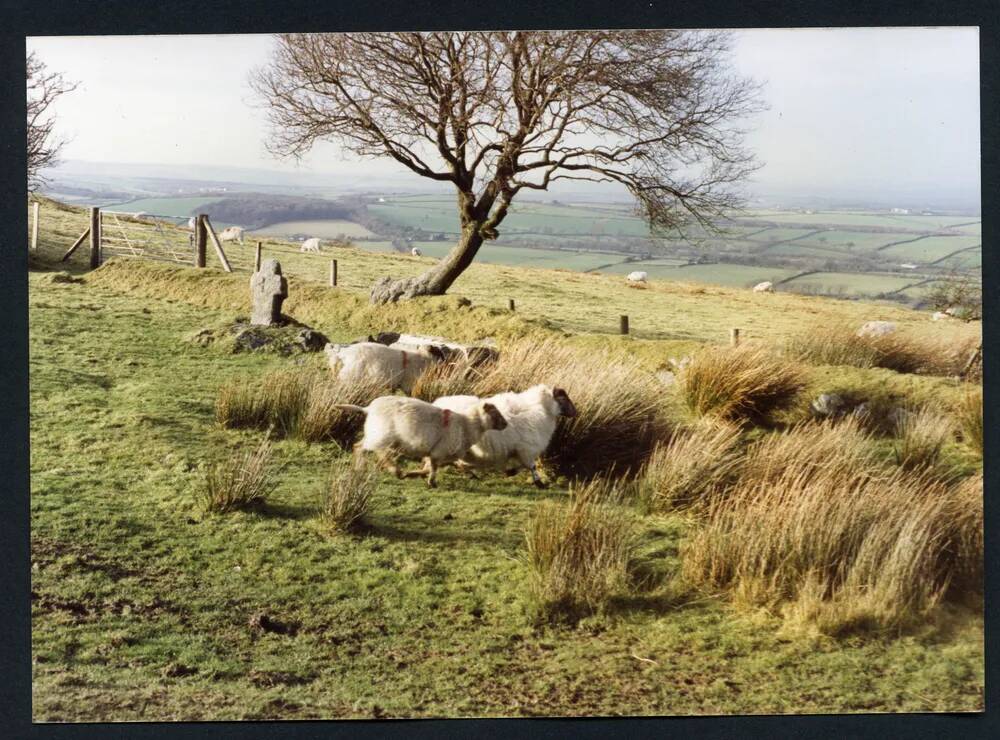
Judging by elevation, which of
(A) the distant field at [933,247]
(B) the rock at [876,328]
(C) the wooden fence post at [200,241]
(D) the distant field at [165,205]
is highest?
(D) the distant field at [165,205]

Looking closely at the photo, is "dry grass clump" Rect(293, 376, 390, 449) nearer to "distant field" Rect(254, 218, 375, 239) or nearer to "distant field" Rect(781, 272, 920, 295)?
"distant field" Rect(254, 218, 375, 239)

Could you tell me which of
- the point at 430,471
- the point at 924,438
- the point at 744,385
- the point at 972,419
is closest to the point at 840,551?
the point at 924,438

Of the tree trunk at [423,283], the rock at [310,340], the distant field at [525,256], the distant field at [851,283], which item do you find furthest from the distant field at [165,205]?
the distant field at [851,283]

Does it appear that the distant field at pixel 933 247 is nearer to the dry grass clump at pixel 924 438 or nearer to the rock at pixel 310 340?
the dry grass clump at pixel 924 438

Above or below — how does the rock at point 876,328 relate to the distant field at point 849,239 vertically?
below

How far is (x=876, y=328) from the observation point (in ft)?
22.2

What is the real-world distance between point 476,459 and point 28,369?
111 inches

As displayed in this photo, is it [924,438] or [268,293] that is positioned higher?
[268,293]

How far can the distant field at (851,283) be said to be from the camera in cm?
645

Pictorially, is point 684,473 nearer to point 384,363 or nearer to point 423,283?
point 384,363

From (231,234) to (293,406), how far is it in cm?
162

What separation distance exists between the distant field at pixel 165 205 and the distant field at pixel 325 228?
1.71 ft

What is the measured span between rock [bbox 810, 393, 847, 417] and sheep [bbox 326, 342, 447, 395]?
8.85ft

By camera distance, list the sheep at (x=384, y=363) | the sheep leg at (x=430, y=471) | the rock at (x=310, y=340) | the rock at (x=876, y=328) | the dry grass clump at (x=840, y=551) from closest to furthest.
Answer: the dry grass clump at (x=840, y=551), the sheep leg at (x=430, y=471), the rock at (x=876, y=328), the sheep at (x=384, y=363), the rock at (x=310, y=340)
